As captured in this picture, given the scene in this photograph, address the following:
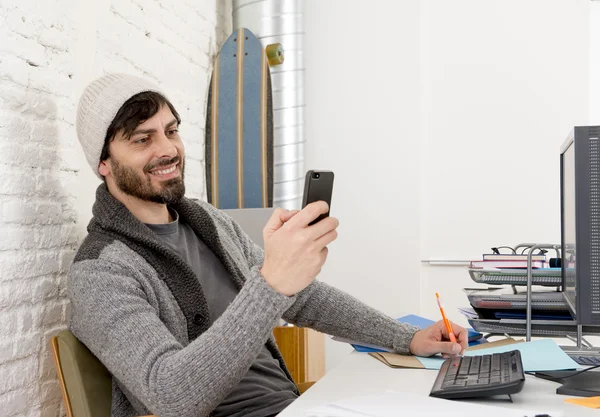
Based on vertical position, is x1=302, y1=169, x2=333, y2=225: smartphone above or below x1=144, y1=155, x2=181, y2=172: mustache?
below

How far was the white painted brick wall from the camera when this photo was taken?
1.69 metres

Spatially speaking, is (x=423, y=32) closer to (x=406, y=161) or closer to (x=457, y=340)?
(x=406, y=161)

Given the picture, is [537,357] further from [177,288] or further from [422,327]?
[177,288]

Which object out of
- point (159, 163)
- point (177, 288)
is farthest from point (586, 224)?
point (159, 163)

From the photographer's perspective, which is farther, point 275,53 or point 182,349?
point 275,53

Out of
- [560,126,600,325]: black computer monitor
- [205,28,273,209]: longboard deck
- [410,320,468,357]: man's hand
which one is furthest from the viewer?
[205,28,273,209]: longboard deck

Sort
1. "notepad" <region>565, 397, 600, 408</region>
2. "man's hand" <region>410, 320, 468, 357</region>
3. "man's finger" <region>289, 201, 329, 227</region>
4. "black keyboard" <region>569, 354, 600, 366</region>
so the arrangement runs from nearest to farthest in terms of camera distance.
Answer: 1. "notepad" <region>565, 397, 600, 408</region>
2. "man's finger" <region>289, 201, 329, 227</region>
3. "black keyboard" <region>569, 354, 600, 366</region>
4. "man's hand" <region>410, 320, 468, 357</region>

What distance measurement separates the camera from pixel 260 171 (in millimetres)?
2861

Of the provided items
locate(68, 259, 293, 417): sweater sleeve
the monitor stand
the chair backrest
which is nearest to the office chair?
the chair backrest

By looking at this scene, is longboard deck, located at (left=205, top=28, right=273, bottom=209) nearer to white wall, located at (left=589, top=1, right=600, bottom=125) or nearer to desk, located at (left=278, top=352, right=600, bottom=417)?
desk, located at (left=278, top=352, right=600, bottom=417)

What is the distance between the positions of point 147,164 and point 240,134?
3.50 feet

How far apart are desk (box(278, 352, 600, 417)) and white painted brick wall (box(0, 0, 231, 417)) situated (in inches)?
32.3

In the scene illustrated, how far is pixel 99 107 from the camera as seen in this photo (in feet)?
5.90

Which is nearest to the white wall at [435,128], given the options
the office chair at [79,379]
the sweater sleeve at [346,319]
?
the sweater sleeve at [346,319]
